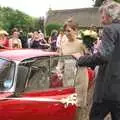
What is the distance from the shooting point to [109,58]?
20.3 feet

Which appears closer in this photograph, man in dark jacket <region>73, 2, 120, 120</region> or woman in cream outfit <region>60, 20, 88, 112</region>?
man in dark jacket <region>73, 2, 120, 120</region>

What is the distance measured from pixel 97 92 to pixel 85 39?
2.40 m

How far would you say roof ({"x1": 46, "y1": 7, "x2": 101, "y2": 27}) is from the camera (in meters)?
93.9

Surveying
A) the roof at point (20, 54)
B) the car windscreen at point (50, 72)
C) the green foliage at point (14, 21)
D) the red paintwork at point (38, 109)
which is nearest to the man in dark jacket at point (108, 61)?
the red paintwork at point (38, 109)

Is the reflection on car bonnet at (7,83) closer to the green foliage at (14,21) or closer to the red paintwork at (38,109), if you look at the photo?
the red paintwork at (38,109)

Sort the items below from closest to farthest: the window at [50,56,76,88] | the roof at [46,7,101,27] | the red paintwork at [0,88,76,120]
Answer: the red paintwork at [0,88,76,120] < the window at [50,56,76,88] < the roof at [46,7,101,27]

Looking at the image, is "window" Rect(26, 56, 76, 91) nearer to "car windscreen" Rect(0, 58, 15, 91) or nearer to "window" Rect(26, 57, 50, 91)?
"window" Rect(26, 57, 50, 91)

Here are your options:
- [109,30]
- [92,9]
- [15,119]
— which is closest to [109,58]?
[109,30]

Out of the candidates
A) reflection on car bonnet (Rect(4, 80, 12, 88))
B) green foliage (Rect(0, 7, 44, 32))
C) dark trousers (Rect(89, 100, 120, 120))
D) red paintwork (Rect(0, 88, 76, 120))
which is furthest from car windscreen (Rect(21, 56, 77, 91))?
green foliage (Rect(0, 7, 44, 32))

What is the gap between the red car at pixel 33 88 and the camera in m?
7.32

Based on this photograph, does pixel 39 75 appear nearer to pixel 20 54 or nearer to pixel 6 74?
pixel 20 54

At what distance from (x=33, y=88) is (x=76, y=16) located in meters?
91.1

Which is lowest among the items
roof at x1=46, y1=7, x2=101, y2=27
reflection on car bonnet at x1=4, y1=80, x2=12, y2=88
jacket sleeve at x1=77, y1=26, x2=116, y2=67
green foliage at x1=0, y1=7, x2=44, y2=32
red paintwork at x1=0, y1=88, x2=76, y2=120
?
roof at x1=46, y1=7, x2=101, y2=27

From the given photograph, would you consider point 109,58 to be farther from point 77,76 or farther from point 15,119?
point 77,76
